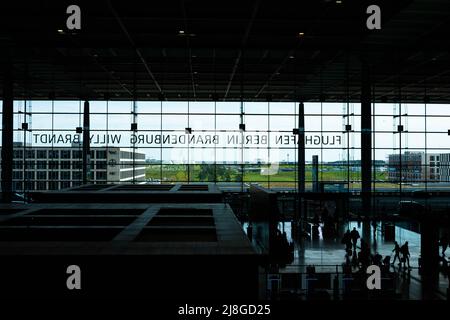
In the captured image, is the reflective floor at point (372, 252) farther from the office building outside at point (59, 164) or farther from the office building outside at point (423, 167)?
the office building outside at point (59, 164)

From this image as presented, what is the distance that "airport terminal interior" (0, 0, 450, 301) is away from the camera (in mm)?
9508

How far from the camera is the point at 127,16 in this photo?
→ 47.8 ft

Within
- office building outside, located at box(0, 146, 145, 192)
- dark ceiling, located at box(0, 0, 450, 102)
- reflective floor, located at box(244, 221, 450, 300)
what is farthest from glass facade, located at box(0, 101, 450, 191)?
reflective floor, located at box(244, 221, 450, 300)

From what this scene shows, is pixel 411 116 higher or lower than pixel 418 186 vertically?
higher

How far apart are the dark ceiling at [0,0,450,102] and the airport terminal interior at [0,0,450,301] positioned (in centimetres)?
9

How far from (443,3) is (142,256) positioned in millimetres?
10565

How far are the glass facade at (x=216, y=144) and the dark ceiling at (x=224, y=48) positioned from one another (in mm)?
1230

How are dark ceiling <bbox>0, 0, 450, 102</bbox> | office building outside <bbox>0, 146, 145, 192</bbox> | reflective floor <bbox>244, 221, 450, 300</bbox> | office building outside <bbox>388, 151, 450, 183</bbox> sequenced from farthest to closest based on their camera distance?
office building outside <bbox>388, 151, 450, 183</bbox>, office building outside <bbox>0, 146, 145, 192</bbox>, reflective floor <bbox>244, 221, 450, 300</bbox>, dark ceiling <bbox>0, 0, 450, 102</bbox>

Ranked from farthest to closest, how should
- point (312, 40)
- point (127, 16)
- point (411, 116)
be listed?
point (411, 116) → point (312, 40) → point (127, 16)

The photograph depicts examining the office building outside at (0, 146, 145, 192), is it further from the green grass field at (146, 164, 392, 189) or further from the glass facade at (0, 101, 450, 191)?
the green grass field at (146, 164, 392, 189)

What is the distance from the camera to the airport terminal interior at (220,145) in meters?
9.51

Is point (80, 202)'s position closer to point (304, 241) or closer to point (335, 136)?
point (304, 241)

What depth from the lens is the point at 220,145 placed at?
1133 inches
